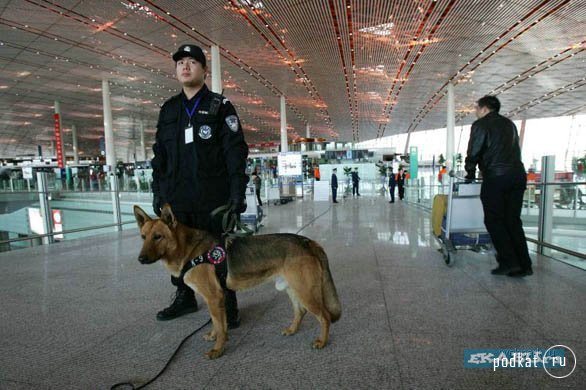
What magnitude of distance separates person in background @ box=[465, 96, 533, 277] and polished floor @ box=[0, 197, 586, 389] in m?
0.30

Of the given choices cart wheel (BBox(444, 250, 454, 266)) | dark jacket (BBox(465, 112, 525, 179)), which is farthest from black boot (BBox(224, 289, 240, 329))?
dark jacket (BBox(465, 112, 525, 179))

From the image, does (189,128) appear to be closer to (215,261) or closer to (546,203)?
(215,261)

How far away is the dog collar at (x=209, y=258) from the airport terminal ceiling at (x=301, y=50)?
9944 millimetres

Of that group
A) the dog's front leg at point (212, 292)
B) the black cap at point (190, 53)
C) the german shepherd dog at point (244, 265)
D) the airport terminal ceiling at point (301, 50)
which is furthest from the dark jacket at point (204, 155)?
the airport terminal ceiling at point (301, 50)

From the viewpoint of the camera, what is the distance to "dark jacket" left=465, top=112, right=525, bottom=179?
11.1 feet

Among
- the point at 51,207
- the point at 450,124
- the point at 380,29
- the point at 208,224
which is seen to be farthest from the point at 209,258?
the point at 450,124

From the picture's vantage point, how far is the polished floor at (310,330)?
181cm

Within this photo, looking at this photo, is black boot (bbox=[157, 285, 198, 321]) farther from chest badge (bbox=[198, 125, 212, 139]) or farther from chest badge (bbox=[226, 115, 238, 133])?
chest badge (bbox=[226, 115, 238, 133])

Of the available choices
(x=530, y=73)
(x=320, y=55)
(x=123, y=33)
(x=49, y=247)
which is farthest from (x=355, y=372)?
(x=530, y=73)

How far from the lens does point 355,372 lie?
1839 millimetres

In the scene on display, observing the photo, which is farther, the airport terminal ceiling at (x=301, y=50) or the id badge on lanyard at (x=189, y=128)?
the airport terminal ceiling at (x=301, y=50)

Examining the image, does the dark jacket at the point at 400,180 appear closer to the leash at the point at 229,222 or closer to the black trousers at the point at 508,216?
the black trousers at the point at 508,216

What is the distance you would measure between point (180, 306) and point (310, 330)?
45.6 inches

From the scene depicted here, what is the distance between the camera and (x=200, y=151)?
7.74 ft
